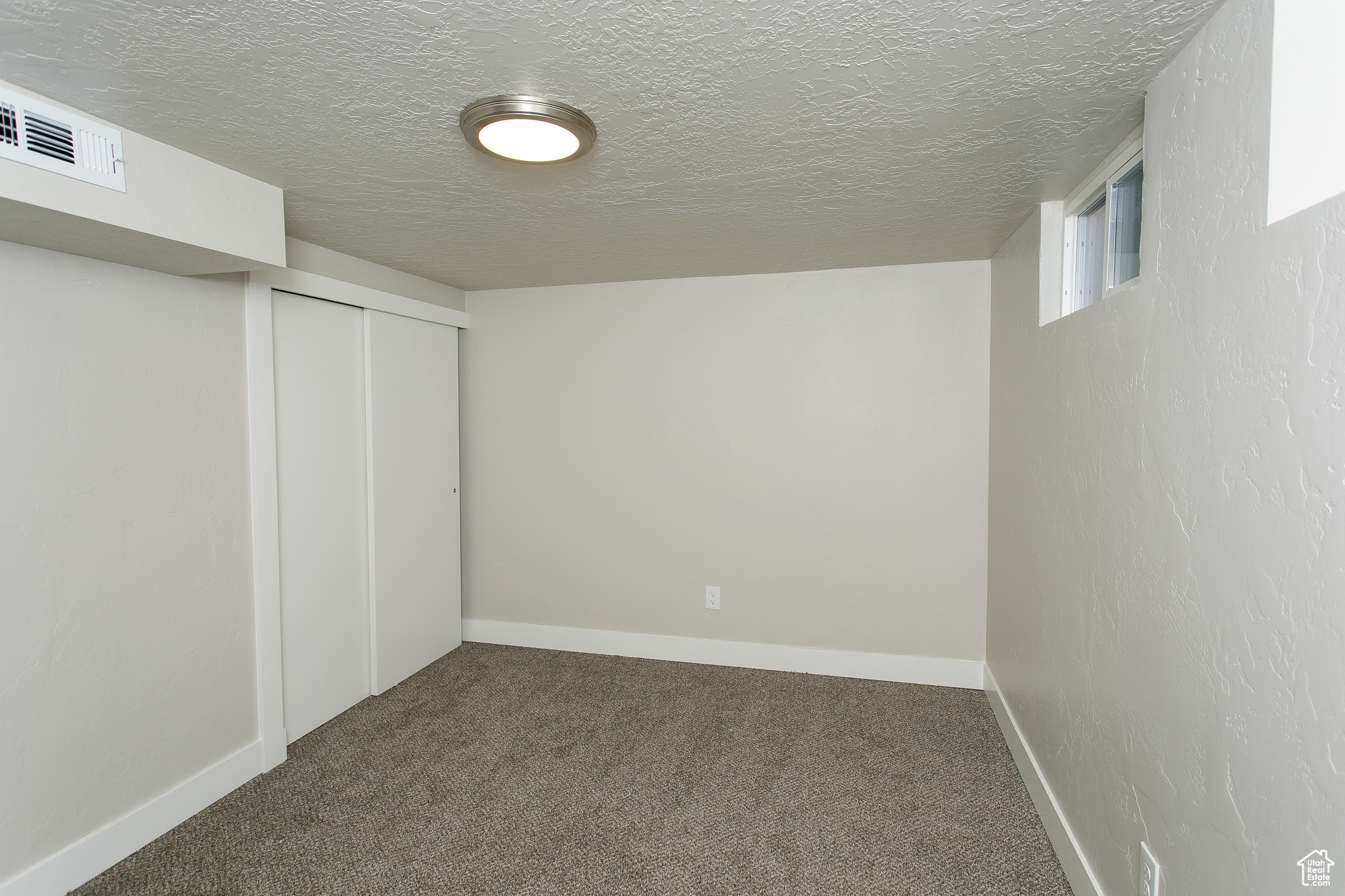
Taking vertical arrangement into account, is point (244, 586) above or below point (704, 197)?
below

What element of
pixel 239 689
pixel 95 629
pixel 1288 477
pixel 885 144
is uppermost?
pixel 885 144

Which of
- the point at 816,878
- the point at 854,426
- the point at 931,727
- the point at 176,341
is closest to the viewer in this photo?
the point at 816,878

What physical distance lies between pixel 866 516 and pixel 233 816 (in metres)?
2.87

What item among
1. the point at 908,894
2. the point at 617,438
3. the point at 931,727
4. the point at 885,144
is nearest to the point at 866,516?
the point at 931,727

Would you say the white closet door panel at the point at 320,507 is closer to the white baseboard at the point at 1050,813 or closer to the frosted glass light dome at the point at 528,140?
the frosted glass light dome at the point at 528,140

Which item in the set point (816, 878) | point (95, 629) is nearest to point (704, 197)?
point (816, 878)

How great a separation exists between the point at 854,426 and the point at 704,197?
1.59m

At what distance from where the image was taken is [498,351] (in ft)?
12.5

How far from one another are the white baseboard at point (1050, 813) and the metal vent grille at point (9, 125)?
3.13 metres

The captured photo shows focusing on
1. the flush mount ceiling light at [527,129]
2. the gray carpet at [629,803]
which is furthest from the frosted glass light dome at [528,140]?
the gray carpet at [629,803]

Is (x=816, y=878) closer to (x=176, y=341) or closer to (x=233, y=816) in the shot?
(x=233, y=816)

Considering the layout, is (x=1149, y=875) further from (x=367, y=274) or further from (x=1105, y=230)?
(x=367, y=274)

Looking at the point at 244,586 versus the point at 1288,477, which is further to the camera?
the point at 244,586

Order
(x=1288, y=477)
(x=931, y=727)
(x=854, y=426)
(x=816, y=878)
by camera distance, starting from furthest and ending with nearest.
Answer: (x=854, y=426) < (x=931, y=727) < (x=816, y=878) < (x=1288, y=477)
